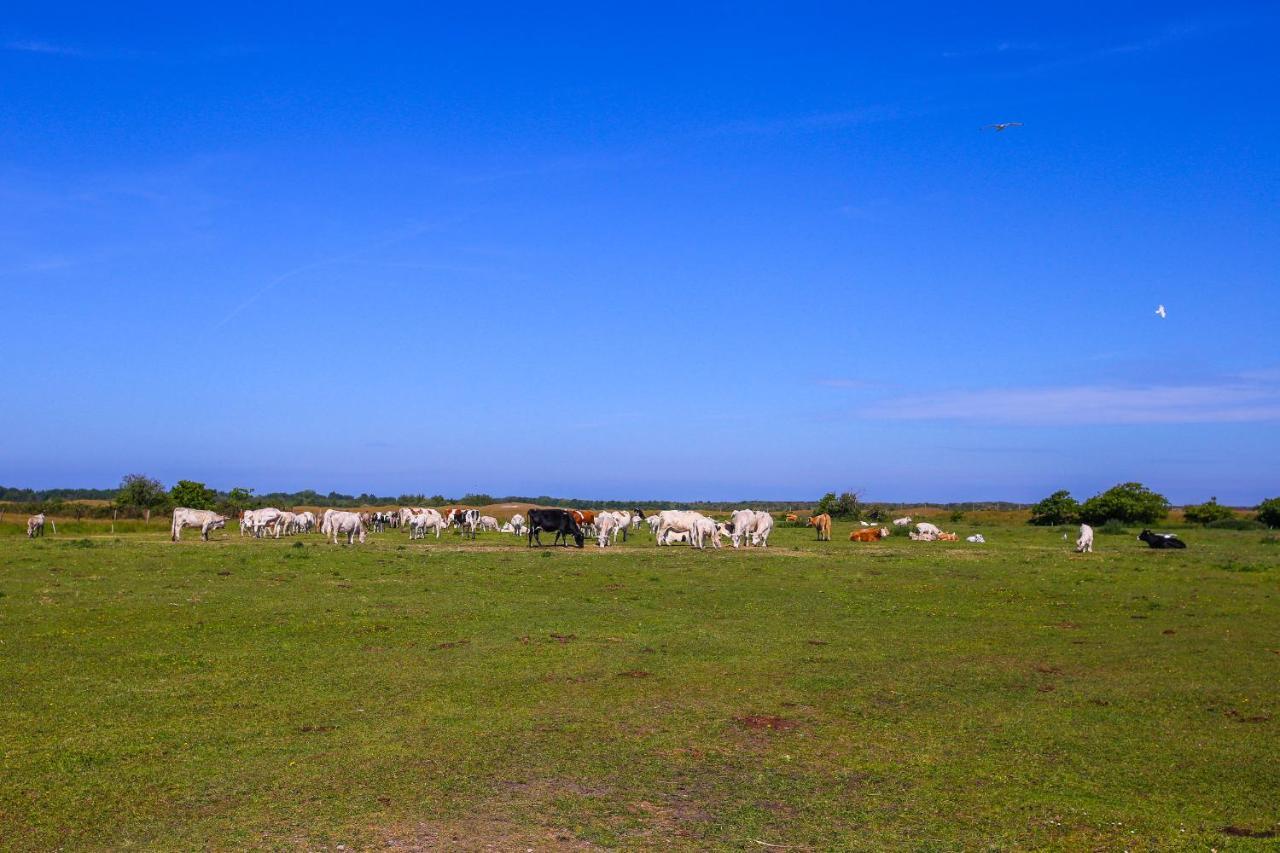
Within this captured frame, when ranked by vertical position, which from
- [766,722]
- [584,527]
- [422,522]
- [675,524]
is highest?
[675,524]

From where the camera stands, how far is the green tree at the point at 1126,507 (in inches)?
2776

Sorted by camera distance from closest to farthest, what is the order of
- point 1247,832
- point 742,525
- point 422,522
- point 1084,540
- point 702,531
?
point 1247,832
point 1084,540
point 702,531
point 742,525
point 422,522

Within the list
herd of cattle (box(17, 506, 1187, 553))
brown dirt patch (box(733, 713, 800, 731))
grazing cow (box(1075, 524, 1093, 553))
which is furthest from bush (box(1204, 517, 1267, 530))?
brown dirt patch (box(733, 713, 800, 731))

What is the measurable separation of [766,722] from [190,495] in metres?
68.1

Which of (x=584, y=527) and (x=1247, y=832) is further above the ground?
(x=584, y=527)

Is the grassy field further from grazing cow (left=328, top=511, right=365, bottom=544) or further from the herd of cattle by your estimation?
grazing cow (left=328, top=511, right=365, bottom=544)

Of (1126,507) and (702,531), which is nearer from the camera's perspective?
(702,531)

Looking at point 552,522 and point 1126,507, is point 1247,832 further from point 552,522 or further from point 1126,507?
point 1126,507

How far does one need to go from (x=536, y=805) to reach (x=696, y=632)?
9.37 metres

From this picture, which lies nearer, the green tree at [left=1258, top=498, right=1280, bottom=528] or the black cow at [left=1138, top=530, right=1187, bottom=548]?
the black cow at [left=1138, top=530, right=1187, bottom=548]

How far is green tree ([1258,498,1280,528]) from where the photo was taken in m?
65.0

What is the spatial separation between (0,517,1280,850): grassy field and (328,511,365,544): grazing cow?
62.8ft

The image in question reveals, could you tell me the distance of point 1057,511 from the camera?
73.6m

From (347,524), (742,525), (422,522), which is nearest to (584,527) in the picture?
(422,522)
